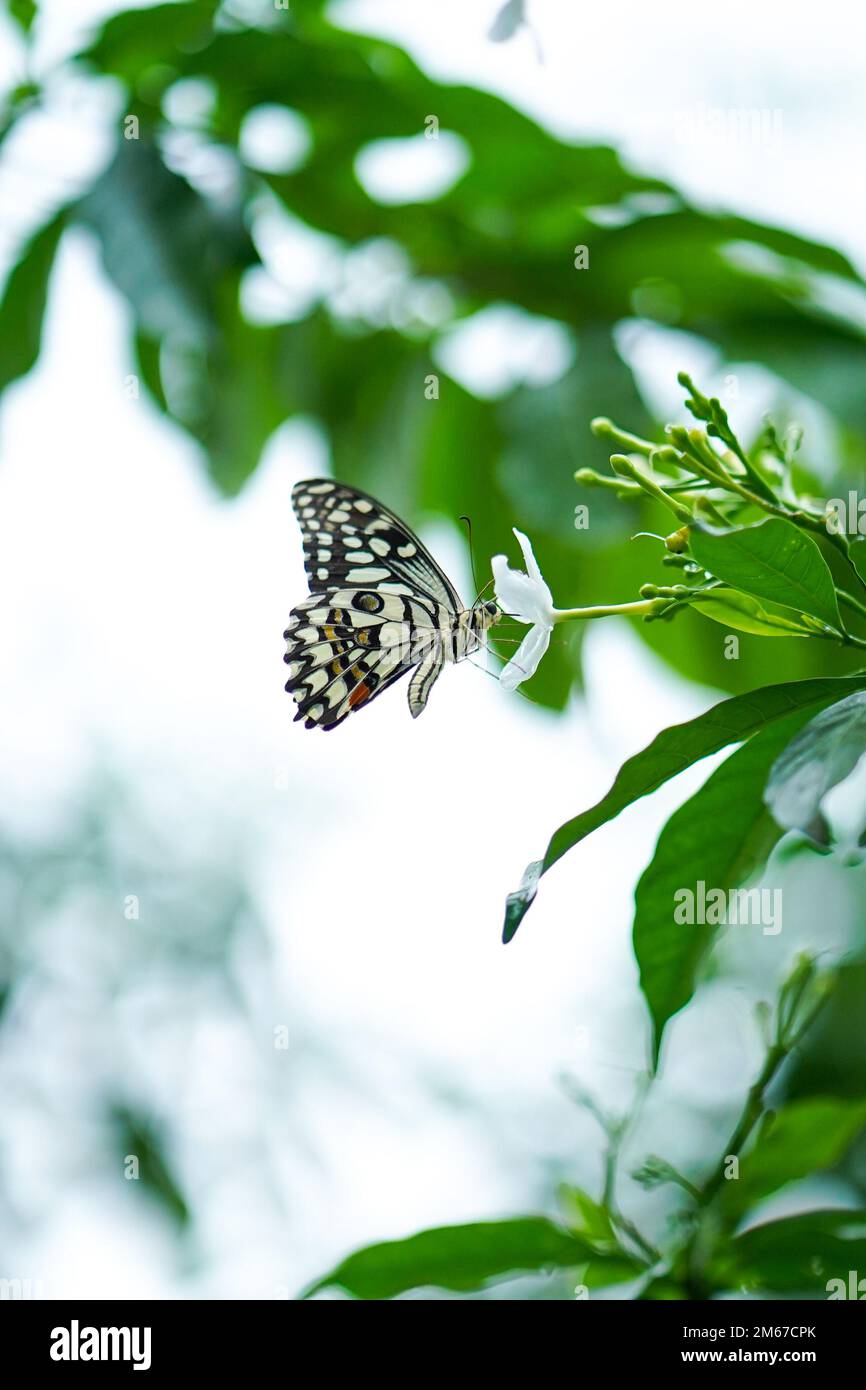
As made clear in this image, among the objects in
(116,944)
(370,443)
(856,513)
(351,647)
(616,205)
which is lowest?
(116,944)

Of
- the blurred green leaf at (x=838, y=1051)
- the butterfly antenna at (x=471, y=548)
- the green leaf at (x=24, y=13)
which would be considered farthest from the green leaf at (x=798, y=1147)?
the green leaf at (x=24, y=13)

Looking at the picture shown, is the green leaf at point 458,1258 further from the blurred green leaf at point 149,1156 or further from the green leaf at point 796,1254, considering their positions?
the blurred green leaf at point 149,1156

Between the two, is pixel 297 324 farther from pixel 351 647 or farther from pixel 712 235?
pixel 351 647

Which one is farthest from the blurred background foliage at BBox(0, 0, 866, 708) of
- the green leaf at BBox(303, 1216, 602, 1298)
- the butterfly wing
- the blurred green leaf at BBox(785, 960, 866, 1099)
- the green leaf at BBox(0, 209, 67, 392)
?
the blurred green leaf at BBox(785, 960, 866, 1099)

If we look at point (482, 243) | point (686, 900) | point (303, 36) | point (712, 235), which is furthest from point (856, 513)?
point (303, 36)

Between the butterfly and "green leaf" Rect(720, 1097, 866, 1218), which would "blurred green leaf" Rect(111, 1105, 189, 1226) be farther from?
the butterfly

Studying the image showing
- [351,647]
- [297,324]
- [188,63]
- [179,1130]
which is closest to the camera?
[351,647]
